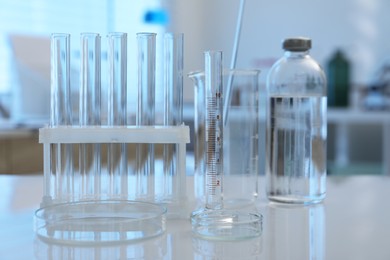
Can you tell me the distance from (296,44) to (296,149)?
0.54ft

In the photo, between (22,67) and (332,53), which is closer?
(22,67)

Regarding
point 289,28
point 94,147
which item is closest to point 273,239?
point 94,147

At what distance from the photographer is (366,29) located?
10.1ft

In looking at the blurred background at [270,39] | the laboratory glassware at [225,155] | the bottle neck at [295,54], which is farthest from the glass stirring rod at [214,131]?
the blurred background at [270,39]

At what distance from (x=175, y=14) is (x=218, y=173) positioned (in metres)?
2.92

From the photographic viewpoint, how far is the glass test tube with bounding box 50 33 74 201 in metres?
0.65

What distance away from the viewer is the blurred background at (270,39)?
8.36 feet

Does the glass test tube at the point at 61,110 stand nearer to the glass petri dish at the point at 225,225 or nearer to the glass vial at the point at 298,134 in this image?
the glass petri dish at the point at 225,225

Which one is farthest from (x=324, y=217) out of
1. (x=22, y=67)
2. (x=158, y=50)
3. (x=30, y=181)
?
(x=22, y=67)

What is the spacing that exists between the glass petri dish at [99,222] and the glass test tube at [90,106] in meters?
0.05

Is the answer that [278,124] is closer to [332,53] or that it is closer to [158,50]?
[158,50]

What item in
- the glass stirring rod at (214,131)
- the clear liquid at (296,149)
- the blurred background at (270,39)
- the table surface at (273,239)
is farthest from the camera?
the blurred background at (270,39)

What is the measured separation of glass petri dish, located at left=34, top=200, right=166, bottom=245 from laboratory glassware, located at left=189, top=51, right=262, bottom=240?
0.18 feet

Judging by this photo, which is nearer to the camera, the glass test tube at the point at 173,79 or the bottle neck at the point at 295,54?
the glass test tube at the point at 173,79
